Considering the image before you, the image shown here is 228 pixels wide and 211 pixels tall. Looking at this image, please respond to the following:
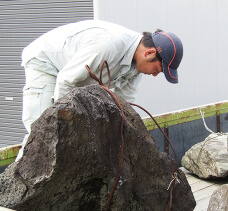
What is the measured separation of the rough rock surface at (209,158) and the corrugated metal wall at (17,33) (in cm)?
277

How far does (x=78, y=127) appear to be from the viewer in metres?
2.59

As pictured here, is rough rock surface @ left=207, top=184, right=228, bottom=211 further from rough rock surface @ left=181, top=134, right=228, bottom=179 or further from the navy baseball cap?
rough rock surface @ left=181, top=134, right=228, bottom=179

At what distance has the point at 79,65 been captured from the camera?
3.29 metres

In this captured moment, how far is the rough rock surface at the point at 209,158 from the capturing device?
13.8 ft

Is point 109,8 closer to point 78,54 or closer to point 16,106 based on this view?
point 16,106

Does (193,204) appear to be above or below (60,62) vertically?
below

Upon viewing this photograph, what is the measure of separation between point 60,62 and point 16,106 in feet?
12.3

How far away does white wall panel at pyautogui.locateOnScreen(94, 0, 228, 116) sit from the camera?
253 inches

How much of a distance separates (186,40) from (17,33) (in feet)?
8.56

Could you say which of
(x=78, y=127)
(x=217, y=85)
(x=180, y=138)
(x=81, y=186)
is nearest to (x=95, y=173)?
(x=81, y=186)

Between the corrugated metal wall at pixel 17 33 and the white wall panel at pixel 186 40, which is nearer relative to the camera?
the white wall panel at pixel 186 40

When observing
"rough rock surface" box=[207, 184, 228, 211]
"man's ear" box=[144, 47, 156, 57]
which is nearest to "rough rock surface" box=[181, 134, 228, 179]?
"rough rock surface" box=[207, 184, 228, 211]

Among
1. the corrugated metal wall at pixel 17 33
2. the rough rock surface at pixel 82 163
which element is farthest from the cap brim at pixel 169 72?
the corrugated metal wall at pixel 17 33

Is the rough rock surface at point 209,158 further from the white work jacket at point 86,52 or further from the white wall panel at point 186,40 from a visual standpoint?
the white wall panel at point 186,40
